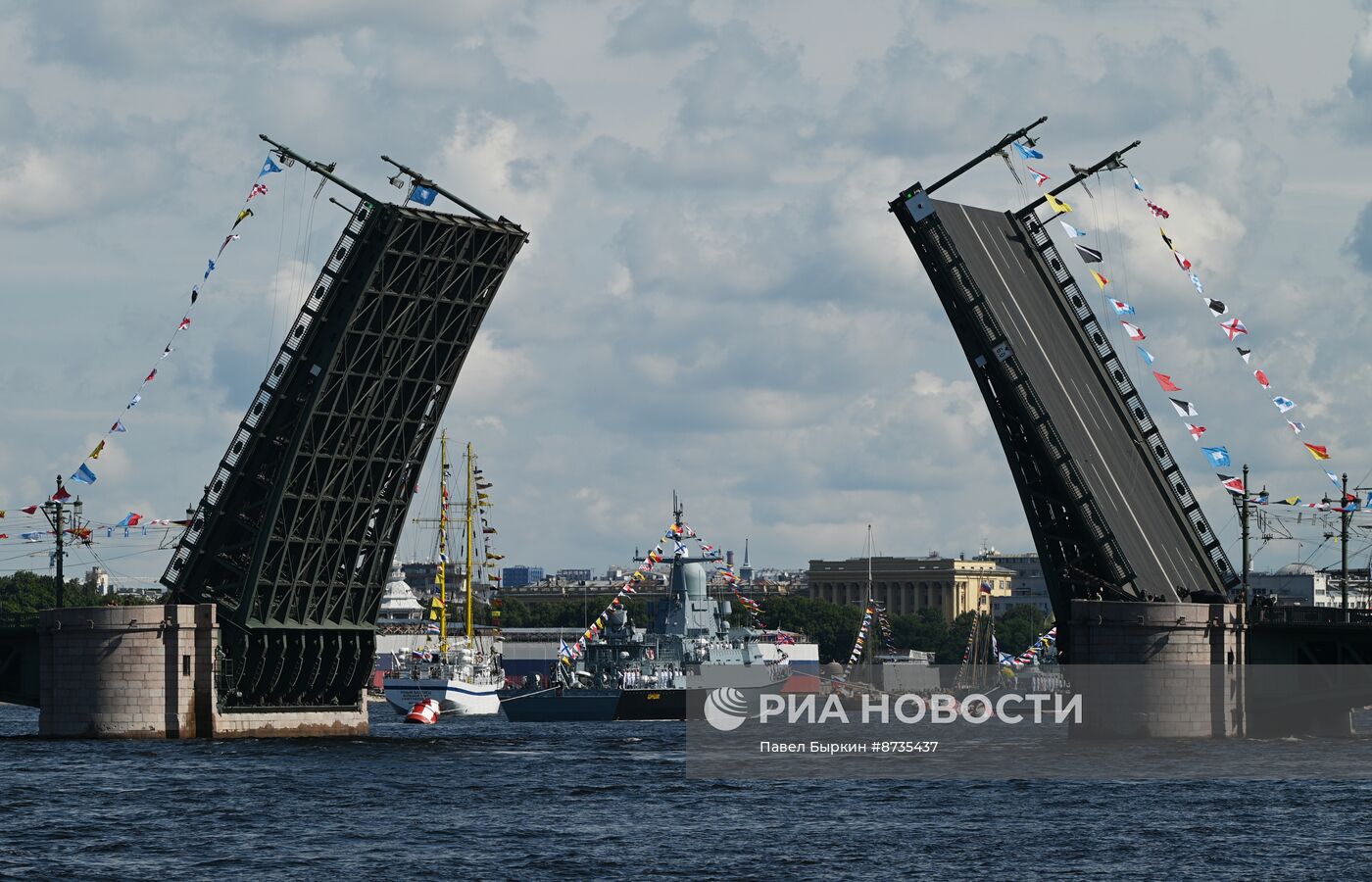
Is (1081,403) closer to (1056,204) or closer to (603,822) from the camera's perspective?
(1056,204)

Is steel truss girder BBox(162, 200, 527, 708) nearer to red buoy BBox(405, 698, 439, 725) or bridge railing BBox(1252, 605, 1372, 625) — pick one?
bridge railing BBox(1252, 605, 1372, 625)

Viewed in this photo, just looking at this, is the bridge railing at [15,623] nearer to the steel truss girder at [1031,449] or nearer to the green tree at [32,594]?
the steel truss girder at [1031,449]

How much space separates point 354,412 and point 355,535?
A: 4.39 m

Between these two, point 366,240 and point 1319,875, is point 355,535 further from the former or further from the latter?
point 1319,875

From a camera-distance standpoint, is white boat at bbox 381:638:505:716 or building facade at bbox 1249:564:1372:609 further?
building facade at bbox 1249:564:1372:609

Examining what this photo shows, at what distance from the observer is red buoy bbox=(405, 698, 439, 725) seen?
277 ft

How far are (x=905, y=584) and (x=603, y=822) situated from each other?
491ft

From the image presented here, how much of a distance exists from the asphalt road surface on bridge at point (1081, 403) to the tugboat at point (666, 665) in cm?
3305

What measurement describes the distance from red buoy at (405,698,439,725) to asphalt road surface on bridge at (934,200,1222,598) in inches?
1473

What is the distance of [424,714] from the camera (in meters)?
84.6

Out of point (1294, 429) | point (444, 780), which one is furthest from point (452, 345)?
point (1294, 429)

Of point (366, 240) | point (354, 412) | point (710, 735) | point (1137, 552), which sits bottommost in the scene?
point (710, 735)

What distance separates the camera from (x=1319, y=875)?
1220 inches

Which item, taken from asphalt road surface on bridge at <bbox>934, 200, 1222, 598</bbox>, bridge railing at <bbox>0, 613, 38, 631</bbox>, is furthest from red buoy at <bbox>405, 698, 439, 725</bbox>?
asphalt road surface on bridge at <bbox>934, 200, 1222, 598</bbox>
